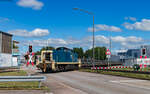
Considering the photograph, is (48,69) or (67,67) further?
(67,67)

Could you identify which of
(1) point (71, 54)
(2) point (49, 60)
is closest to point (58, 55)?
(2) point (49, 60)

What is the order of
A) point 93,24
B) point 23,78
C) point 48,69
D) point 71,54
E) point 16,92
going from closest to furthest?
point 16,92 → point 23,78 → point 48,69 → point 93,24 → point 71,54

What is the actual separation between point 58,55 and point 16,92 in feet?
67.4

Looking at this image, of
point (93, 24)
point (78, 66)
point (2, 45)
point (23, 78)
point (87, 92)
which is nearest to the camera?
point (87, 92)

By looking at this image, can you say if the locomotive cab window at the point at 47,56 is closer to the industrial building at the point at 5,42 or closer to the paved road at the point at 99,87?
the paved road at the point at 99,87

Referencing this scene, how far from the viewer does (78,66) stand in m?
39.9

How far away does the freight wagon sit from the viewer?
2933 centimetres

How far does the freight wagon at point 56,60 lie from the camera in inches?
1155

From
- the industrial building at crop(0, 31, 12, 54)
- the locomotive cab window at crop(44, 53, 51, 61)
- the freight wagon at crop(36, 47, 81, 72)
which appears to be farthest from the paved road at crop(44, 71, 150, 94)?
the industrial building at crop(0, 31, 12, 54)

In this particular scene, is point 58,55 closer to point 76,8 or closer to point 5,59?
point 76,8

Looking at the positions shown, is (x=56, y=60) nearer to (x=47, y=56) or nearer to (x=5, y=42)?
(x=47, y=56)

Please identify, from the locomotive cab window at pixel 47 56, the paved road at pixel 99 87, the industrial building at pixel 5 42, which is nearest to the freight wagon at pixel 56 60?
the locomotive cab window at pixel 47 56

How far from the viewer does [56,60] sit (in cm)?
3059

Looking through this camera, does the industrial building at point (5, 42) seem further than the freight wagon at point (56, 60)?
Yes
